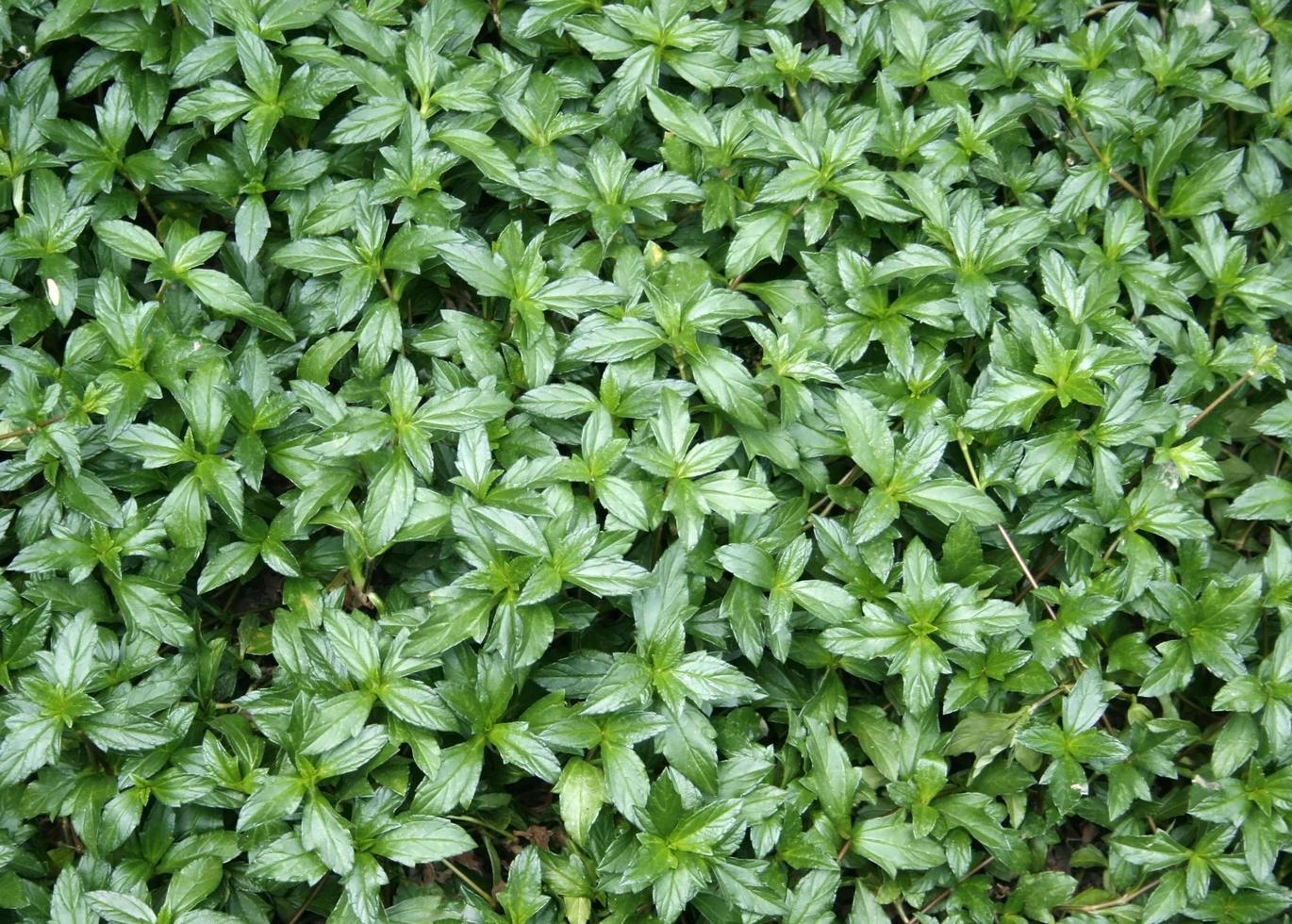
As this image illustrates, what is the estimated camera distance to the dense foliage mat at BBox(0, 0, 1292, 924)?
2727 mm

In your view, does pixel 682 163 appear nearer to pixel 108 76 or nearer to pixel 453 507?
pixel 453 507

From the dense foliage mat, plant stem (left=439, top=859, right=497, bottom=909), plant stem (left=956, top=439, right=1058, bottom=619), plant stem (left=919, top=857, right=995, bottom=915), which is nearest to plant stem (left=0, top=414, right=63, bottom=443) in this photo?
the dense foliage mat

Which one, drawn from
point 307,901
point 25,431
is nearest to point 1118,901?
point 307,901

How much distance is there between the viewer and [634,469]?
2.92 metres

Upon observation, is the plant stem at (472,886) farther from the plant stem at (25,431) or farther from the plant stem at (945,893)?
the plant stem at (25,431)

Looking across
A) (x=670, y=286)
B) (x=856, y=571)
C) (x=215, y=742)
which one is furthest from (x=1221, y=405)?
(x=215, y=742)

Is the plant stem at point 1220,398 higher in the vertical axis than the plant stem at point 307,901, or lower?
higher

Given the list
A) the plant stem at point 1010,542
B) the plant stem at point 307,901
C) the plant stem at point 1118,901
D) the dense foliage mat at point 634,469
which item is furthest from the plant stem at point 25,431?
the plant stem at point 1118,901

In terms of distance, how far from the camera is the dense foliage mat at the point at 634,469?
8.95ft

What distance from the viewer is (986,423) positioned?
9.86 feet

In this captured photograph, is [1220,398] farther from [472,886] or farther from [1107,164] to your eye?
[472,886]

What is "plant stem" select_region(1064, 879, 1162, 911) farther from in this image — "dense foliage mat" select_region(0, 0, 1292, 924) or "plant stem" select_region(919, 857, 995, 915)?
"plant stem" select_region(919, 857, 995, 915)

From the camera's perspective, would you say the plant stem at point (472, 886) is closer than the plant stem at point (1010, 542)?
Yes

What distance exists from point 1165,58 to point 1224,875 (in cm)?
228
